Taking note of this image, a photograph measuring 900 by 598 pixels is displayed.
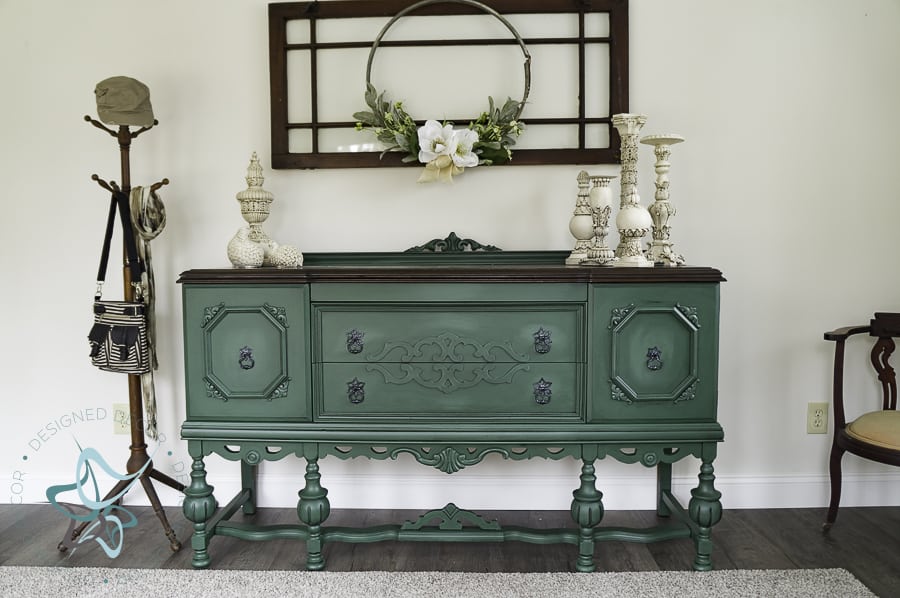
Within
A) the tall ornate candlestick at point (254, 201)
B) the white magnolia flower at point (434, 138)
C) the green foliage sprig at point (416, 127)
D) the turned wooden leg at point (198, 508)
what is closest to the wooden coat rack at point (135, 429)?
the turned wooden leg at point (198, 508)

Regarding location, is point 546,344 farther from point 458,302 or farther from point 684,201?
point 684,201

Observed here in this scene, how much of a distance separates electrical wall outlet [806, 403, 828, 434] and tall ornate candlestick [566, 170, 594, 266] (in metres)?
1.21

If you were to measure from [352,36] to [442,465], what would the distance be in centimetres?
174

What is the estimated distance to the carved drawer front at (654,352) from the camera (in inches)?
79.7

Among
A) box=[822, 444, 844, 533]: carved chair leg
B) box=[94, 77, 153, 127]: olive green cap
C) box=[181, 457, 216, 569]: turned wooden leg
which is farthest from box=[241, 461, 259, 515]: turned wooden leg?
box=[822, 444, 844, 533]: carved chair leg

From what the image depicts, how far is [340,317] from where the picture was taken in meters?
2.06

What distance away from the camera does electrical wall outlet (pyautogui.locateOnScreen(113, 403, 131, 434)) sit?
2643mm

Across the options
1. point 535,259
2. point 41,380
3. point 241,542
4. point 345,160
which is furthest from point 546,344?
point 41,380

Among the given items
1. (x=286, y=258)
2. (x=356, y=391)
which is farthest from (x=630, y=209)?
(x=286, y=258)

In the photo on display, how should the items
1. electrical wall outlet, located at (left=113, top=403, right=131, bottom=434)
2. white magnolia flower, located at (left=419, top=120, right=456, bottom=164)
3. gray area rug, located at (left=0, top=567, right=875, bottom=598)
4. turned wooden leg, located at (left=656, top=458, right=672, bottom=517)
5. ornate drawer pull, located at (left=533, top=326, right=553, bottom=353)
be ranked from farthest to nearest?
1. electrical wall outlet, located at (left=113, top=403, right=131, bottom=434)
2. turned wooden leg, located at (left=656, top=458, right=672, bottom=517)
3. white magnolia flower, located at (left=419, top=120, right=456, bottom=164)
4. ornate drawer pull, located at (left=533, top=326, right=553, bottom=353)
5. gray area rug, located at (left=0, top=567, right=875, bottom=598)

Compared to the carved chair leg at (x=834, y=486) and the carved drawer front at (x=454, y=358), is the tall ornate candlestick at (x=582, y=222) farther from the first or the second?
the carved chair leg at (x=834, y=486)

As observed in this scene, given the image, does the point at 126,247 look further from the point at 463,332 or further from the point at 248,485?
the point at 463,332

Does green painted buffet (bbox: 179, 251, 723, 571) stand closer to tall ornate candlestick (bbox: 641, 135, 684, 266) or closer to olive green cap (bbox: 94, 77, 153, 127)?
tall ornate candlestick (bbox: 641, 135, 684, 266)

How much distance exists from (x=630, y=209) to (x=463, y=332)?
747 mm
